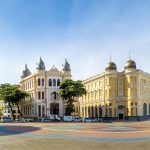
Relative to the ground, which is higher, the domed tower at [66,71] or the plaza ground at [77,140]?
the domed tower at [66,71]

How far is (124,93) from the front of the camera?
9388 centimetres

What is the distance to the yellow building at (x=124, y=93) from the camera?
9081 centimetres

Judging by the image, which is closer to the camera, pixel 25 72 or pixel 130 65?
pixel 130 65

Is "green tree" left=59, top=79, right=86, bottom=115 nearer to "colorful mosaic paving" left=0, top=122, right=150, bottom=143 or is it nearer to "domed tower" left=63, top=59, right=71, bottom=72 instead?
"domed tower" left=63, top=59, right=71, bottom=72

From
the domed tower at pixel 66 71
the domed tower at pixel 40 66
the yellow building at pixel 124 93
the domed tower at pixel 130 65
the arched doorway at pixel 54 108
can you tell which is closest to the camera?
the yellow building at pixel 124 93

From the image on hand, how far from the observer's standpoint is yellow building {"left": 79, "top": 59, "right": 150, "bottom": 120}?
298ft

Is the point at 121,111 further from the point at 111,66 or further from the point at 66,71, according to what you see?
the point at 66,71

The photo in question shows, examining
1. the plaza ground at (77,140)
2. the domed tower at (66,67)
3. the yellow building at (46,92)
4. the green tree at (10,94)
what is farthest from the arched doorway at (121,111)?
the plaza ground at (77,140)

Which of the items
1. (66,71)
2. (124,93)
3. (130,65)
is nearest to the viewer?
(130,65)

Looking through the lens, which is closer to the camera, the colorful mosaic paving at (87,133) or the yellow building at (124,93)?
the colorful mosaic paving at (87,133)

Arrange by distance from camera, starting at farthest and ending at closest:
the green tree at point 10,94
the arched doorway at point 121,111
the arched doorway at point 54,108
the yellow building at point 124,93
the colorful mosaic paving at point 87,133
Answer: the arched doorway at point 54,108
the green tree at point 10,94
the arched doorway at point 121,111
the yellow building at point 124,93
the colorful mosaic paving at point 87,133

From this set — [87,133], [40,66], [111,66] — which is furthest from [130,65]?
[87,133]

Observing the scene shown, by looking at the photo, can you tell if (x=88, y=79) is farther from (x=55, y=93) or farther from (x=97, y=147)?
(x=97, y=147)

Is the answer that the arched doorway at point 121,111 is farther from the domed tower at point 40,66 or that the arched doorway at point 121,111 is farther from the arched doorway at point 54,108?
the domed tower at point 40,66
